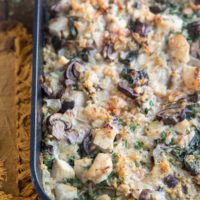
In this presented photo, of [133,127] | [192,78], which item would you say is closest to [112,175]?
[133,127]

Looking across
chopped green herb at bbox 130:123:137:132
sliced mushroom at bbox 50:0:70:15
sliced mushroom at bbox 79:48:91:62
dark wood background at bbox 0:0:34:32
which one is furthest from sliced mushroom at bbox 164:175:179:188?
dark wood background at bbox 0:0:34:32

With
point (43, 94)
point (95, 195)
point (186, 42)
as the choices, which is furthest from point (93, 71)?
point (95, 195)

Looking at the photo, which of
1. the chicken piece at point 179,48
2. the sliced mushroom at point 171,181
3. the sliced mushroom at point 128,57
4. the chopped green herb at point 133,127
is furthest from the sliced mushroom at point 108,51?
the sliced mushroom at point 171,181

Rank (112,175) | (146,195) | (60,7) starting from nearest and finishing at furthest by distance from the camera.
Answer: (146,195)
(112,175)
(60,7)

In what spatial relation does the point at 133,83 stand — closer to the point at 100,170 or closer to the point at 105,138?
the point at 105,138

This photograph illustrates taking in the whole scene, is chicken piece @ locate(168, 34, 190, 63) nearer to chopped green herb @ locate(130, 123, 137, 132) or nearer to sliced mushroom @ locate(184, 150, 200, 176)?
chopped green herb @ locate(130, 123, 137, 132)

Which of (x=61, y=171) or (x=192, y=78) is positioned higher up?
(x=192, y=78)
